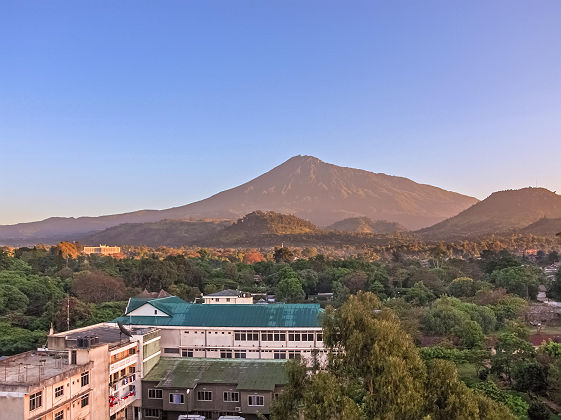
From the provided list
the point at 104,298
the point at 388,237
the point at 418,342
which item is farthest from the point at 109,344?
the point at 388,237

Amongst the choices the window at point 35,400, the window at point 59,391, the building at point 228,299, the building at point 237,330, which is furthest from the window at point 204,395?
the building at point 228,299

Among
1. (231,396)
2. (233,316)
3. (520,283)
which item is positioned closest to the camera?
(231,396)

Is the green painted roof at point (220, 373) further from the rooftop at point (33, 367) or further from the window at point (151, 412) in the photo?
the rooftop at point (33, 367)

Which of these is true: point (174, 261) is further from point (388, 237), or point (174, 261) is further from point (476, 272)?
point (388, 237)

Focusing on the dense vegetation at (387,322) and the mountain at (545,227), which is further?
the mountain at (545,227)

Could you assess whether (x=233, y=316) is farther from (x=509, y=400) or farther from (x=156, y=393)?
(x=509, y=400)

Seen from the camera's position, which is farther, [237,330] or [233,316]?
[233,316]

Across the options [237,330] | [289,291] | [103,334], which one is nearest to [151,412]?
[103,334]
